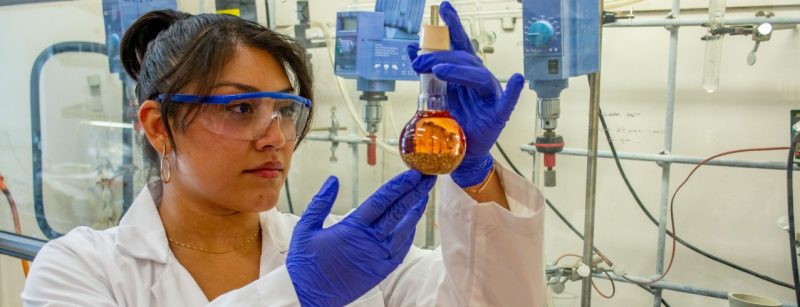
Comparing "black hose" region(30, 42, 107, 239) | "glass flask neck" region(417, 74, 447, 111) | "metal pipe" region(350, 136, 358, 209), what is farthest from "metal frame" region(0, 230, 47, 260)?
"glass flask neck" region(417, 74, 447, 111)

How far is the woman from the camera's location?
0.78 m

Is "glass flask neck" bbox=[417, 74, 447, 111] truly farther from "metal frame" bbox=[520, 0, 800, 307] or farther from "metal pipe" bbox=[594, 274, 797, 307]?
"metal pipe" bbox=[594, 274, 797, 307]

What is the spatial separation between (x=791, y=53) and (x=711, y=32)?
0.18 meters

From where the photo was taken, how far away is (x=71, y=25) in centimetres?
222

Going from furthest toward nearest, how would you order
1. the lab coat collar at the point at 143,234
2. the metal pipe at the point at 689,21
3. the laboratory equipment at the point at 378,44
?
the laboratory equipment at the point at 378,44 → the metal pipe at the point at 689,21 → the lab coat collar at the point at 143,234

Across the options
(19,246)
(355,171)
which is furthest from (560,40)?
(19,246)

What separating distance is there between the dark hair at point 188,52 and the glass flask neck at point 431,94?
27cm

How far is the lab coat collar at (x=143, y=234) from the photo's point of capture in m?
0.96

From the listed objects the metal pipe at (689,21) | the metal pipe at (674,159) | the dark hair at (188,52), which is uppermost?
the metal pipe at (689,21)

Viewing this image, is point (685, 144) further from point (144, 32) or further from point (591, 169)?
point (144, 32)

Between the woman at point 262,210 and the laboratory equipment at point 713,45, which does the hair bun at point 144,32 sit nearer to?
the woman at point 262,210

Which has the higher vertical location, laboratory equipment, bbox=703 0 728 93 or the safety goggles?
laboratory equipment, bbox=703 0 728 93

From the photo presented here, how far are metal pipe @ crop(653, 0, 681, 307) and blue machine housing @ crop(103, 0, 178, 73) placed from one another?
4.42 feet

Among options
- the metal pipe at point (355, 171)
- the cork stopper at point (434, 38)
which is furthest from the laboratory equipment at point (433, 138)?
the metal pipe at point (355, 171)
